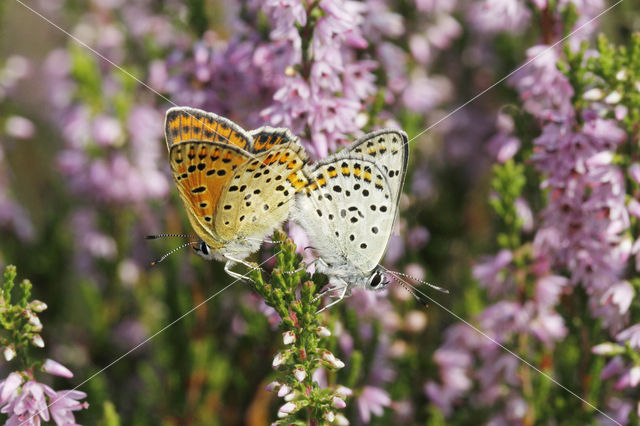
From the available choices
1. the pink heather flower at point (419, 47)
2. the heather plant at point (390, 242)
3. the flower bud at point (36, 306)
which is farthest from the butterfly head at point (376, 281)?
the pink heather flower at point (419, 47)

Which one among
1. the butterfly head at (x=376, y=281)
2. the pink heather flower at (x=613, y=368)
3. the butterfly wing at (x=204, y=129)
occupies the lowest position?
the pink heather flower at (x=613, y=368)

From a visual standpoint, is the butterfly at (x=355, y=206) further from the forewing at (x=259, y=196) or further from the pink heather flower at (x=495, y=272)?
the pink heather flower at (x=495, y=272)

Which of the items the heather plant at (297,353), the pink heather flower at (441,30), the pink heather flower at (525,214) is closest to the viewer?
the heather plant at (297,353)

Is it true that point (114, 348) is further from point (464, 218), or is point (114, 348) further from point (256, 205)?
point (464, 218)

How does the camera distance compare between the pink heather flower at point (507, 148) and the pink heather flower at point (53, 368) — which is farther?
the pink heather flower at point (507, 148)

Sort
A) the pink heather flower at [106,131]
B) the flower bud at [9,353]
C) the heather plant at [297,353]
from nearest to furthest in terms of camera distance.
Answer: the flower bud at [9,353] → the heather plant at [297,353] → the pink heather flower at [106,131]

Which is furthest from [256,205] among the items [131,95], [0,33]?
[0,33]

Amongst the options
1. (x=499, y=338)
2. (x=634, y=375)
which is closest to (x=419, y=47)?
(x=499, y=338)
